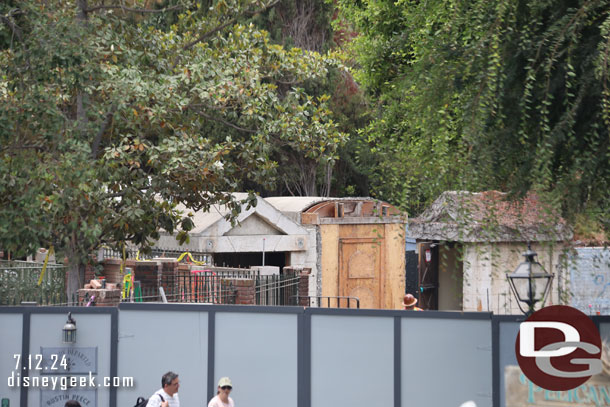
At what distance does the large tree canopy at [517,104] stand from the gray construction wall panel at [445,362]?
9.37 feet

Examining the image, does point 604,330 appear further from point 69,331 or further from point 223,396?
point 69,331

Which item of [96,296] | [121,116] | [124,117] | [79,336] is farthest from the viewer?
[124,117]

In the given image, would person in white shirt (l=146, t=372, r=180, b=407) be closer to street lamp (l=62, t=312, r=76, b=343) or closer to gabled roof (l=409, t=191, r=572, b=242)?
street lamp (l=62, t=312, r=76, b=343)

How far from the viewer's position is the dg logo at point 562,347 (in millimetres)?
8141

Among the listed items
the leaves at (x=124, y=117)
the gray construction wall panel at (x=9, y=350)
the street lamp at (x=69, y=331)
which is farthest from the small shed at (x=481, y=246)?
the gray construction wall panel at (x=9, y=350)

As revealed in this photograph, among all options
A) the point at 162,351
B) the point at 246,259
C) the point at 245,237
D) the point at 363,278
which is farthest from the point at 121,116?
the point at 363,278

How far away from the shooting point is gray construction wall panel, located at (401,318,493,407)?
9.84 meters

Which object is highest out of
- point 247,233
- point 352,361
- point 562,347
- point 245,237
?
point 247,233

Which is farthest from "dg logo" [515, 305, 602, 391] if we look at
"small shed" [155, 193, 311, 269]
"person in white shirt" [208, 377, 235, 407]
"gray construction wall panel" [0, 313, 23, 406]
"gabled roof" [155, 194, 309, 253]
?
"small shed" [155, 193, 311, 269]

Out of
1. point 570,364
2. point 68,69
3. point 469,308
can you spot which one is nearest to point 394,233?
point 469,308

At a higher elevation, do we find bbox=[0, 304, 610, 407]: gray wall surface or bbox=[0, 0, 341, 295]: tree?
bbox=[0, 0, 341, 295]: tree

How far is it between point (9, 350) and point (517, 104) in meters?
7.99

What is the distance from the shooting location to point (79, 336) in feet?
37.3

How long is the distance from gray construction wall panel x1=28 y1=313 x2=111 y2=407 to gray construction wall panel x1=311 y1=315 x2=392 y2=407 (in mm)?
2965
